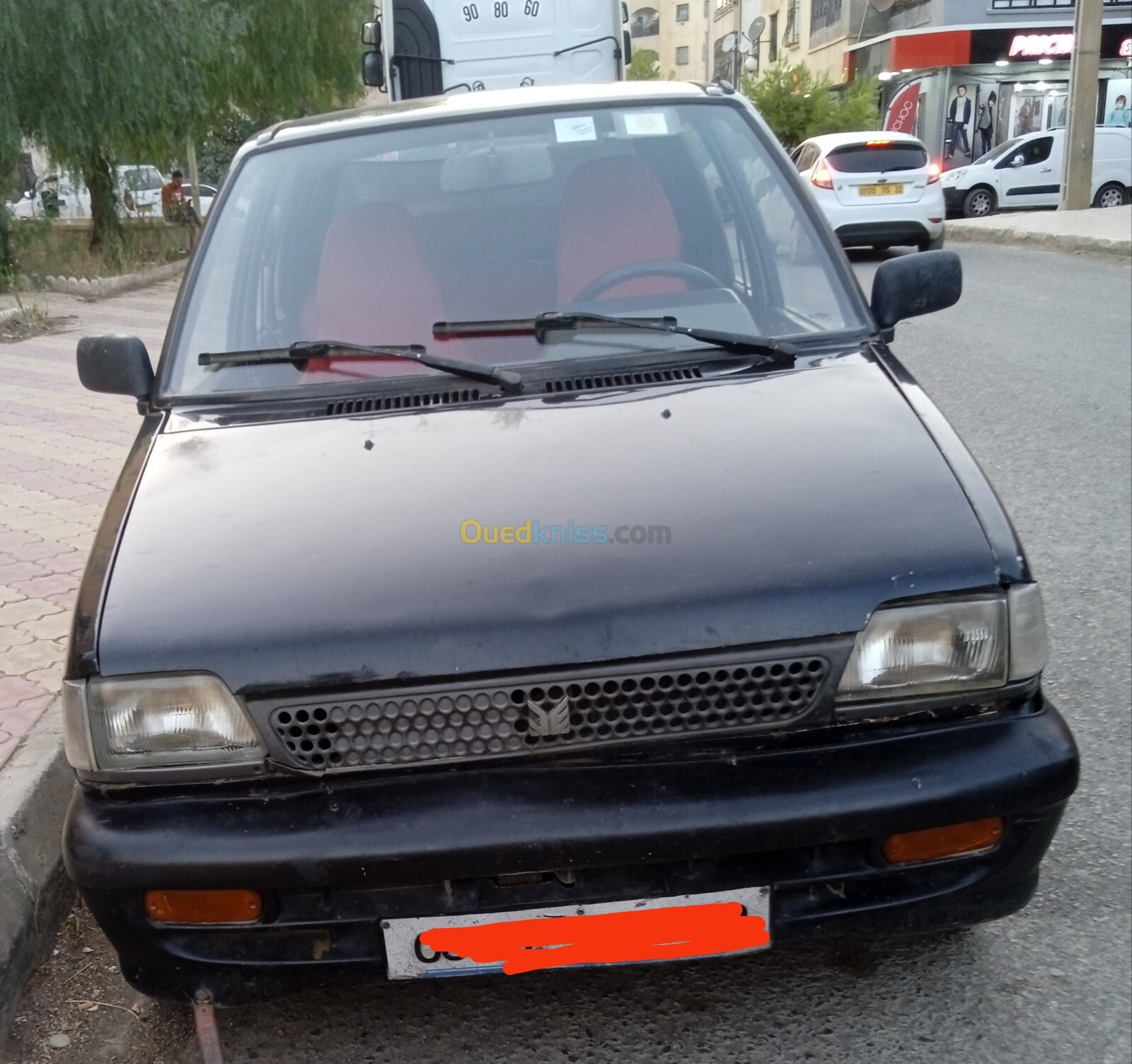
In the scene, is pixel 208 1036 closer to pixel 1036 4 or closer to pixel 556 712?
pixel 556 712

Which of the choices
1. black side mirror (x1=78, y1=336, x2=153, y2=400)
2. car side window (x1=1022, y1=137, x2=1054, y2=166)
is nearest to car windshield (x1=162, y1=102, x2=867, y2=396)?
black side mirror (x1=78, y1=336, x2=153, y2=400)

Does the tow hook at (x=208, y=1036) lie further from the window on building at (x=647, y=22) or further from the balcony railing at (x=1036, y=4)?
the window on building at (x=647, y=22)

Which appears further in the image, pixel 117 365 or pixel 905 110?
pixel 905 110

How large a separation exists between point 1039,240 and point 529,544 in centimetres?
1587

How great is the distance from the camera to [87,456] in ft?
21.6

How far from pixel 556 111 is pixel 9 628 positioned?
8.00 feet

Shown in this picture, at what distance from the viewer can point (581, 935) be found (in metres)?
1.99

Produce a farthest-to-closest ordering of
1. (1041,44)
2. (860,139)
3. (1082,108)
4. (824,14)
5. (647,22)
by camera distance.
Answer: (647,22)
(824,14)
(1041,44)
(1082,108)
(860,139)

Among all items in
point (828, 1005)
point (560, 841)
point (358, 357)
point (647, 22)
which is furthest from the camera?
point (647, 22)

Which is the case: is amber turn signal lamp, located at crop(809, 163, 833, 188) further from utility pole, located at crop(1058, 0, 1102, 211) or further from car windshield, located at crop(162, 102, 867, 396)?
car windshield, located at crop(162, 102, 867, 396)

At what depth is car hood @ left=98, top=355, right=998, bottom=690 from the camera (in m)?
1.95

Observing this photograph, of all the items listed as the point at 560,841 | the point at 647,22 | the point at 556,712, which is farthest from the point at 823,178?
the point at 647,22

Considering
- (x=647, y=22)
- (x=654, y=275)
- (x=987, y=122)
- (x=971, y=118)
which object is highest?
(x=647, y=22)

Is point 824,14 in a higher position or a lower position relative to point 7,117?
higher
